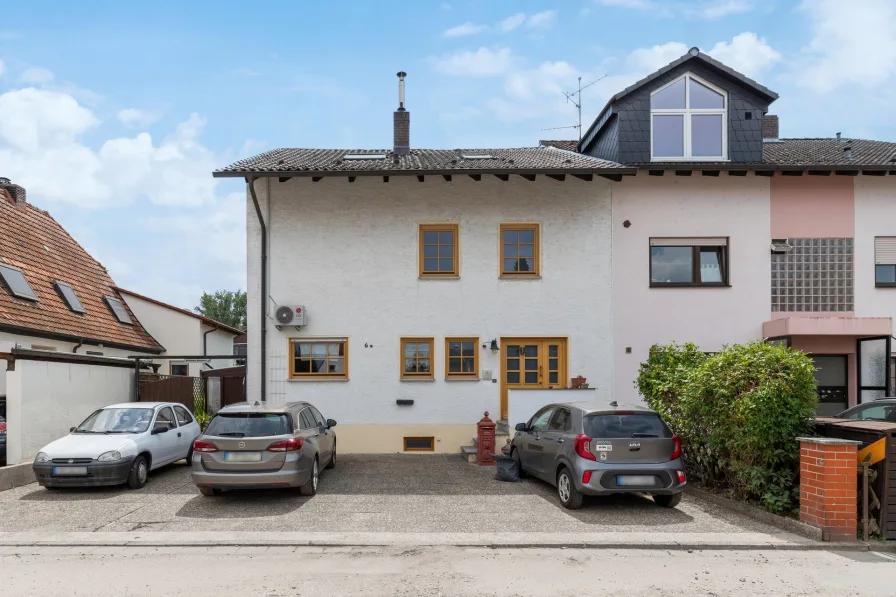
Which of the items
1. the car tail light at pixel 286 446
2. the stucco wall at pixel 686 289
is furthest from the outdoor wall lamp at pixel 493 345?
the car tail light at pixel 286 446

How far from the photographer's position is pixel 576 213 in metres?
15.9

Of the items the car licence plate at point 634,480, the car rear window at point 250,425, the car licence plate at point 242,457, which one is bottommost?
the car licence plate at point 634,480

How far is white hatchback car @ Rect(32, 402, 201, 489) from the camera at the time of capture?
1083cm

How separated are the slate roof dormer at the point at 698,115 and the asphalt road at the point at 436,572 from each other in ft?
35.0

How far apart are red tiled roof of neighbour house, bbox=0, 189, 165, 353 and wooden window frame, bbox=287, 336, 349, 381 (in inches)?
235

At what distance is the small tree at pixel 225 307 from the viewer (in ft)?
258

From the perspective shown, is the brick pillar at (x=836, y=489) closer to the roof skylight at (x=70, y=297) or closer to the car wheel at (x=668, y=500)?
the car wheel at (x=668, y=500)

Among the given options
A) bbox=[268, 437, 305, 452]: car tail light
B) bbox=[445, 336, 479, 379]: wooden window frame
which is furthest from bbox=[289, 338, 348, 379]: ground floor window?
bbox=[268, 437, 305, 452]: car tail light

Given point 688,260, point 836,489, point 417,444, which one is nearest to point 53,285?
point 417,444

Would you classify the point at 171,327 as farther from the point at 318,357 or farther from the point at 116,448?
the point at 116,448

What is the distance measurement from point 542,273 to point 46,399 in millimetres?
10435

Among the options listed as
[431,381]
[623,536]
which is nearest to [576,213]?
[431,381]

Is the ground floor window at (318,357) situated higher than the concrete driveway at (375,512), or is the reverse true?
the ground floor window at (318,357)

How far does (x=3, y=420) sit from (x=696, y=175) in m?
15.5
